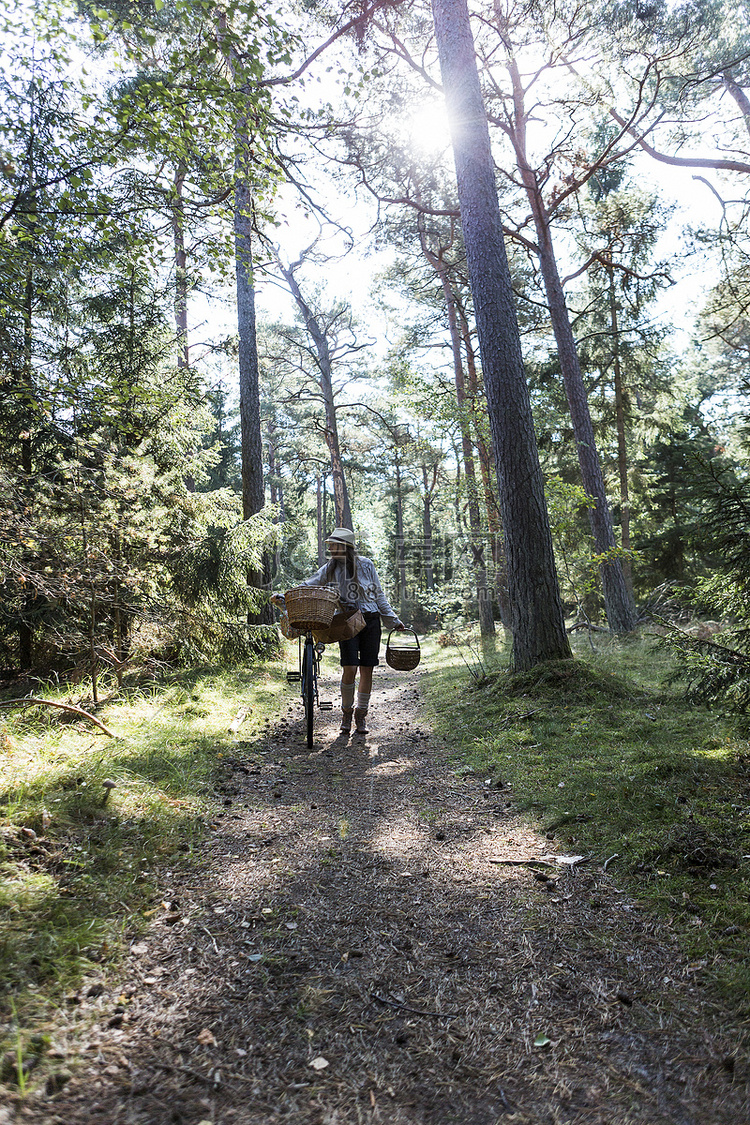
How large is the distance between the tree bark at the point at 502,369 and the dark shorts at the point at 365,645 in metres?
1.56

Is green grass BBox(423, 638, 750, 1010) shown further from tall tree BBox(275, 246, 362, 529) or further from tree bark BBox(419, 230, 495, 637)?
tall tree BBox(275, 246, 362, 529)

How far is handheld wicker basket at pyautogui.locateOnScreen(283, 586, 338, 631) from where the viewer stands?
5301mm

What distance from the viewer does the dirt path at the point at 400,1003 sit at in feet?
5.29

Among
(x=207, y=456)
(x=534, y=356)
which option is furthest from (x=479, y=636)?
(x=207, y=456)

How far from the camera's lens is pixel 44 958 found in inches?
79.7

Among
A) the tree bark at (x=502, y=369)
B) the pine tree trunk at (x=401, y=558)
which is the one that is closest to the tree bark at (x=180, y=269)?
the tree bark at (x=502, y=369)

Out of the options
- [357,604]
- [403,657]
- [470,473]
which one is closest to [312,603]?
[357,604]

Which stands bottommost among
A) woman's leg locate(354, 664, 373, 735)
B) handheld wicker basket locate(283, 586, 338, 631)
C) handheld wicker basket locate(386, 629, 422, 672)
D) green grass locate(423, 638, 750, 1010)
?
green grass locate(423, 638, 750, 1010)

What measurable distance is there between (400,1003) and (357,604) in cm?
411

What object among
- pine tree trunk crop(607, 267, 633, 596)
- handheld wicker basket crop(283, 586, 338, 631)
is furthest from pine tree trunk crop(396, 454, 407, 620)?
handheld wicker basket crop(283, 586, 338, 631)

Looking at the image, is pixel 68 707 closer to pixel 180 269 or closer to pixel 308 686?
pixel 308 686

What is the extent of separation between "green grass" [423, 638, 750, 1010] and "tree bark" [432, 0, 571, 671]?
0.66 metres

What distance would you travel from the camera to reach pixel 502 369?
259 inches

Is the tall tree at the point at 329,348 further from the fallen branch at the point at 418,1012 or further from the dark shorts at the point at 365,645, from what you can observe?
the fallen branch at the point at 418,1012
